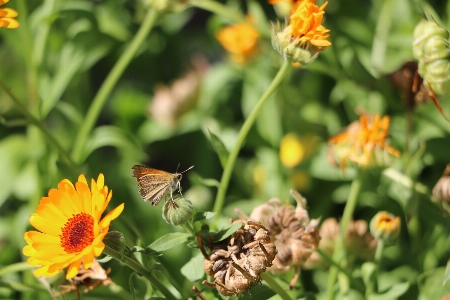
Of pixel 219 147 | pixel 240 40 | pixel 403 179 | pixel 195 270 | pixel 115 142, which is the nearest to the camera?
pixel 195 270

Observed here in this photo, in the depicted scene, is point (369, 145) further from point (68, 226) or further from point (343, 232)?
point (68, 226)

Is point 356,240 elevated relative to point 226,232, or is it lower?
lower

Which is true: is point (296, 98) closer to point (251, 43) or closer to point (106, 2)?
point (251, 43)

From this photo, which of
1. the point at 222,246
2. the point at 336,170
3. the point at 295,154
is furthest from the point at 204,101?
the point at 222,246

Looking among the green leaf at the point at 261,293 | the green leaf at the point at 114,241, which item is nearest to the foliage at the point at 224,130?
the green leaf at the point at 261,293

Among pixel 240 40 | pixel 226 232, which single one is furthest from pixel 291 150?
pixel 226 232

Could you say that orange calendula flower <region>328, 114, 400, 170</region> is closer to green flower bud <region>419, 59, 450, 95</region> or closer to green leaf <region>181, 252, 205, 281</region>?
green flower bud <region>419, 59, 450, 95</region>
